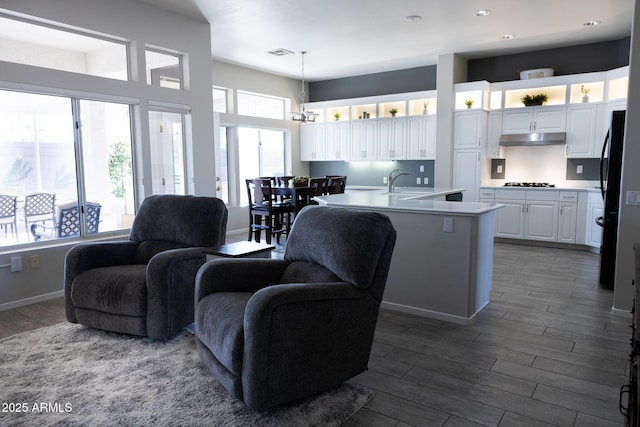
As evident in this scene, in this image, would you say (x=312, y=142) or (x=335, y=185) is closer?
(x=335, y=185)

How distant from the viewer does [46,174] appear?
421cm

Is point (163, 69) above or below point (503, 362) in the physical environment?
above

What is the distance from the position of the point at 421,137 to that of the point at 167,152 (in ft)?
15.2

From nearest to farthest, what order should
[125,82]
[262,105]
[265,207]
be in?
[125,82], [265,207], [262,105]

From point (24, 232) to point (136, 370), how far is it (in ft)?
A: 7.82

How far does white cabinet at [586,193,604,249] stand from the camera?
5.92m

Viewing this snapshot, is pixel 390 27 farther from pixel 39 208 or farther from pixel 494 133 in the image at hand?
pixel 39 208

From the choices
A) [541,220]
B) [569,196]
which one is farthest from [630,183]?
[541,220]

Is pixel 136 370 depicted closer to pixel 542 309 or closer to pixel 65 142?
pixel 65 142

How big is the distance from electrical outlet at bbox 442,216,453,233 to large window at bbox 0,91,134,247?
3582 millimetres

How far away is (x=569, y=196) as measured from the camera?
Answer: 631cm

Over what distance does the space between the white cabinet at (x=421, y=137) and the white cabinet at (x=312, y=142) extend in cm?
196

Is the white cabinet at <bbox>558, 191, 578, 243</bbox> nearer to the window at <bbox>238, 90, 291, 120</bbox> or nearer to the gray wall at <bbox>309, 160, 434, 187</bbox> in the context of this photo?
the gray wall at <bbox>309, 160, 434, 187</bbox>

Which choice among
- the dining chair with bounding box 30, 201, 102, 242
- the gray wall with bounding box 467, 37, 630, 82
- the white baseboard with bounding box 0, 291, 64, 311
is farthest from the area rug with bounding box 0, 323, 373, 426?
the gray wall with bounding box 467, 37, 630, 82
